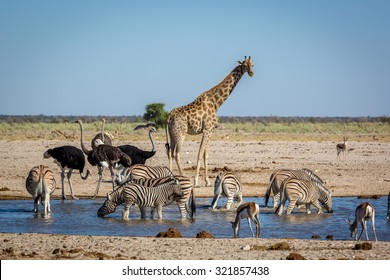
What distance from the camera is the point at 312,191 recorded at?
1564 centimetres

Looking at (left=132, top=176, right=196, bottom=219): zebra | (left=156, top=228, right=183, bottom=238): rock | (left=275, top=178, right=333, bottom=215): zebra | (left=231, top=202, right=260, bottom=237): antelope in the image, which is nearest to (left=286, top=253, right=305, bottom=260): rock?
(left=231, top=202, right=260, bottom=237): antelope

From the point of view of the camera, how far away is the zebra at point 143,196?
1454cm

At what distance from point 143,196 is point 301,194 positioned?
3043 mm

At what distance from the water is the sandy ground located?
107cm

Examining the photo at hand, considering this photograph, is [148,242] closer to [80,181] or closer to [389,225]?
[389,225]

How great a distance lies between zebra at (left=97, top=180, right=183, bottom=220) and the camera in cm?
1454

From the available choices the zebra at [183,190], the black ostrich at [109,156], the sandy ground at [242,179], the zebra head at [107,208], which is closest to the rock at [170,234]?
the sandy ground at [242,179]

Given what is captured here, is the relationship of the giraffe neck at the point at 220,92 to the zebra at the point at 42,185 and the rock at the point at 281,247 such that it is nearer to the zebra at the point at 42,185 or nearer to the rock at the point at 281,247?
the zebra at the point at 42,185

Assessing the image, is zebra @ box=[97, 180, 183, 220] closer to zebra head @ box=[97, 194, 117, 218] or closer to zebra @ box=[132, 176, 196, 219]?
zebra head @ box=[97, 194, 117, 218]

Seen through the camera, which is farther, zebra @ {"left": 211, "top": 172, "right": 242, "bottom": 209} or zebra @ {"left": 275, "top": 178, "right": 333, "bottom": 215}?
zebra @ {"left": 211, "top": 172, "right": 242, "bottom": 209}

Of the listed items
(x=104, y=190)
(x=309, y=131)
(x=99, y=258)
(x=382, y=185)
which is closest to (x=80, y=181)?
(x=104, y=190)

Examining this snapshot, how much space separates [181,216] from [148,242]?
10.6 feet

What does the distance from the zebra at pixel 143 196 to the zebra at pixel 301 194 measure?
80.8 inches

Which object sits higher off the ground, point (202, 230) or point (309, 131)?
point (309, 131)
